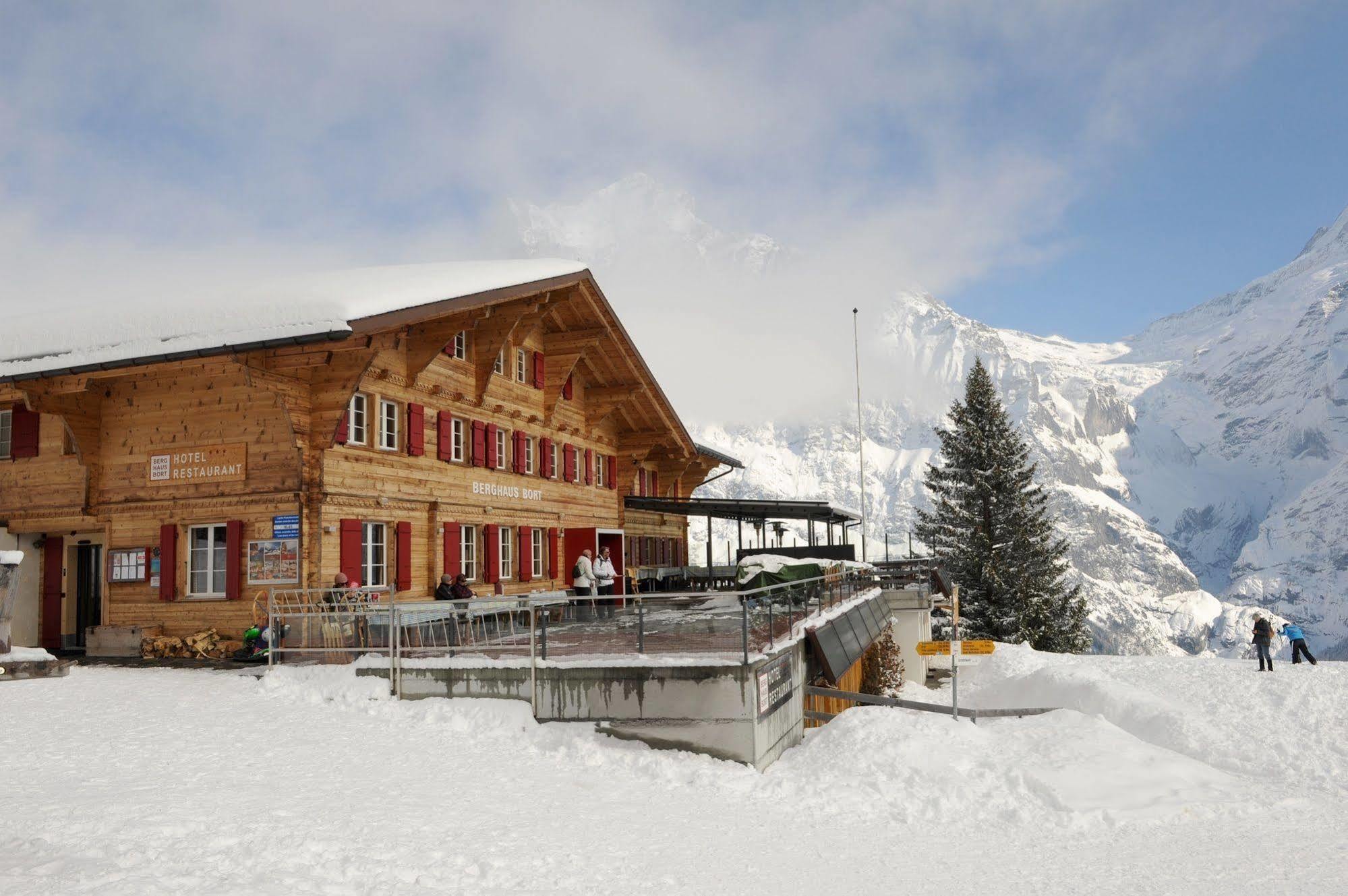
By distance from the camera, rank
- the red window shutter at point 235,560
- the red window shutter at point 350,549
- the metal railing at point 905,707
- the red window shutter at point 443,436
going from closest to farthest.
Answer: the metal railing at point 905,707 → the red window shutter at point 235,560 → the red window shutter at point 350,549 → the red window shutter at point 443,436

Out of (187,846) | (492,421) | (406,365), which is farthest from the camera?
(492,421)

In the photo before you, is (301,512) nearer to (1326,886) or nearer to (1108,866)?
(1108,866)

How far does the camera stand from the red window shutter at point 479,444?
22828 millimetres

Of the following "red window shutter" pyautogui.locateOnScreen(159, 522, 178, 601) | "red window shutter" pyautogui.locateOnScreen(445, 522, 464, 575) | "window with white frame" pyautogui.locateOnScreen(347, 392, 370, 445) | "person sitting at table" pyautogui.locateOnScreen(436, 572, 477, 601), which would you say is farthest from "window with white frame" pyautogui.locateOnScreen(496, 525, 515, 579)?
"red window shutter" pyautogui.locateOnScreen(159, 522, 178, 601)

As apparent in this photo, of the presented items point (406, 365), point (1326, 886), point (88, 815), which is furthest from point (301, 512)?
point (1326, 886)

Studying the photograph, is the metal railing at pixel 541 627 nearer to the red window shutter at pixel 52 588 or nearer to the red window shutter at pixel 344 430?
the red window shutter at pixel 344 430

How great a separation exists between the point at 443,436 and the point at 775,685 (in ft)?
34.4

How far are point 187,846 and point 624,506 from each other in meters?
25.1

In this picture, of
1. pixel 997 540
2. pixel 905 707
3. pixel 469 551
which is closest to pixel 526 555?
pixel 469 551

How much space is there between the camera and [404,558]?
776 inches

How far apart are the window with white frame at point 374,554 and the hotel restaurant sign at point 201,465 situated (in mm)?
2451

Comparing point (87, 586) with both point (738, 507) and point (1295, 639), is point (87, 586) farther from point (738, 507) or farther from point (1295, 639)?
point (1295, 639)

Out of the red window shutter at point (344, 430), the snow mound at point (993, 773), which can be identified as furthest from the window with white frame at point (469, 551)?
the snow mound at point (993, 773)

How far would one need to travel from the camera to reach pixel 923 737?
13859 mm
